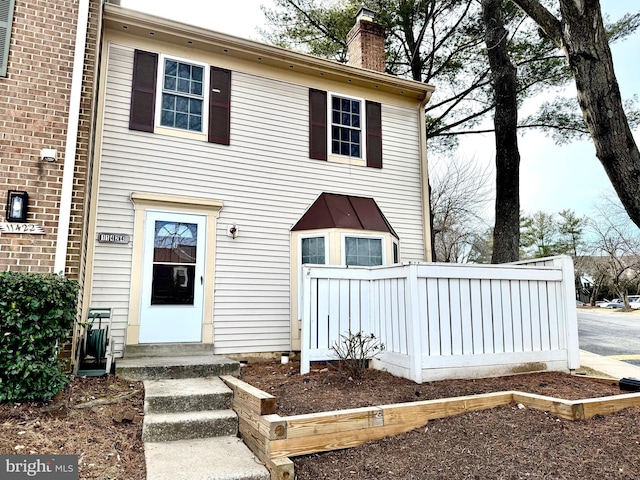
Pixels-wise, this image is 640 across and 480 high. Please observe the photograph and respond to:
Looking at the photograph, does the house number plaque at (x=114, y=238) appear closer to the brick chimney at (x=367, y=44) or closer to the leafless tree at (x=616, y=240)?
the brick chimney at (x=367, y=44)

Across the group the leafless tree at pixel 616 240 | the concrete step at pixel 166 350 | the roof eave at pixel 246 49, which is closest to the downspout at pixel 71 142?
the roof eave at pixel 246 49

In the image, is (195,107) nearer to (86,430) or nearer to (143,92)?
(143,92)

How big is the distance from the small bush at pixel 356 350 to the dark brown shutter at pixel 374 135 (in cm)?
368

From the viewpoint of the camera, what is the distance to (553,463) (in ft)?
9.27

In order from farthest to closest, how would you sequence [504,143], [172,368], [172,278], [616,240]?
[616,240]
[504,143]
[172,278]
[172,368]

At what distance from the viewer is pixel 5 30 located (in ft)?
15.1

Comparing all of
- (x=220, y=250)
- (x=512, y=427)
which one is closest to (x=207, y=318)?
(x=220, y=250)

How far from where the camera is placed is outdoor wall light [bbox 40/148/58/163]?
14.5 feet

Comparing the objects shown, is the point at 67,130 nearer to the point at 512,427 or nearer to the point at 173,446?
the point at 173,446

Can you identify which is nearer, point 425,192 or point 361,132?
point 361,132

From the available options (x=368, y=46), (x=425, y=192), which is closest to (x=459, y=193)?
(x=425, y=192)

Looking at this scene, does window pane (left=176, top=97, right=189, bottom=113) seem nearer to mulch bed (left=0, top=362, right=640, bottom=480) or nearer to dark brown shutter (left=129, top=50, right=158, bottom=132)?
dark brown shutter (left=129, top=50, right=158, bottom=132)

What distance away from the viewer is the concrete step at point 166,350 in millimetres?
5504

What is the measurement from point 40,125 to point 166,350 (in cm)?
315
